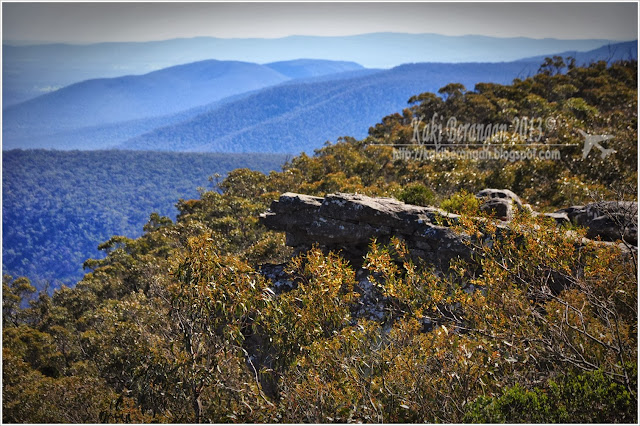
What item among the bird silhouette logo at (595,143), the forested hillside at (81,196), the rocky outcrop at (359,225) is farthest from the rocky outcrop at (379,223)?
the forested hillside at (81,196)

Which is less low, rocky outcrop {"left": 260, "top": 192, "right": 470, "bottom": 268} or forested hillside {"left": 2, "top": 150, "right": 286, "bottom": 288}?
rocky outcrop {"left": 260, "top": 192, "right": 470, "bottom": 268}

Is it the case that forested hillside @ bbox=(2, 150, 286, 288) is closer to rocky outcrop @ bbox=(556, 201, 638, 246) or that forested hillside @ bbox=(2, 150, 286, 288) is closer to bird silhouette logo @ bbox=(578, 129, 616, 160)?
bird silhouette logo @ bbox=(578, 129, 616, 160)

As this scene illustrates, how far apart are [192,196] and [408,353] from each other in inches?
4051

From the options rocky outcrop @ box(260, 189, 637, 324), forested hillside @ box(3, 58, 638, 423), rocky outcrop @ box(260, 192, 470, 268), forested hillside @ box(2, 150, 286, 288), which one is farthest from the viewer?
forested hillside @ box(2, 150, 286, 288)

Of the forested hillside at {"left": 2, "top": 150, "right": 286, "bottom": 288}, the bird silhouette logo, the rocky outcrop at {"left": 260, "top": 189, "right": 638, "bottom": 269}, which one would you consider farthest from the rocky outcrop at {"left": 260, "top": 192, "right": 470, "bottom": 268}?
the forested hillside at {"left": 2, "top": 150, "right": 286, "bottom": 288}

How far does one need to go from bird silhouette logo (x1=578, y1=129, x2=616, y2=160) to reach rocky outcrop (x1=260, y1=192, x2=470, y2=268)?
540 inches

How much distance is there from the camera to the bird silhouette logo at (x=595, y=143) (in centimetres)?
1980

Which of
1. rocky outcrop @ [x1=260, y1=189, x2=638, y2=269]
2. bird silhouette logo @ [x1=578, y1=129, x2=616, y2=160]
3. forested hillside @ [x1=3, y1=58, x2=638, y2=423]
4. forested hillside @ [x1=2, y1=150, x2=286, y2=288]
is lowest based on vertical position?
forested hillside @ [x1=2, y1=150, x2=286, y2=288]

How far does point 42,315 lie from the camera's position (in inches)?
977

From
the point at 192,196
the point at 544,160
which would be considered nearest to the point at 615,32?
the point at 544,160

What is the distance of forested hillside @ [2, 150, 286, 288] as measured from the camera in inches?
3580

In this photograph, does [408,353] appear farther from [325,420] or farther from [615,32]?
[615,32]

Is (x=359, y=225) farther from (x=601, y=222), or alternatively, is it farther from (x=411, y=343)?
(x=601, y=222)

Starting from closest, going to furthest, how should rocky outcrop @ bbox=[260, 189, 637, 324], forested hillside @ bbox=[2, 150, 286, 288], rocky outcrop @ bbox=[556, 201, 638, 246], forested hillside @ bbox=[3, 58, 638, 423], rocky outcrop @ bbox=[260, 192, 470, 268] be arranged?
forested hillside @ bbox=[3, 58, 638, 423], rocky outcrop @ bbox=[556, 201, 638, 246], rocky outcrop @ bbox=[260, 189, 637, 324], rocky outcrop @ bbox=[260, 192, 470, 268], forested hillside @ bbox=[2, 150, 286, 288]
